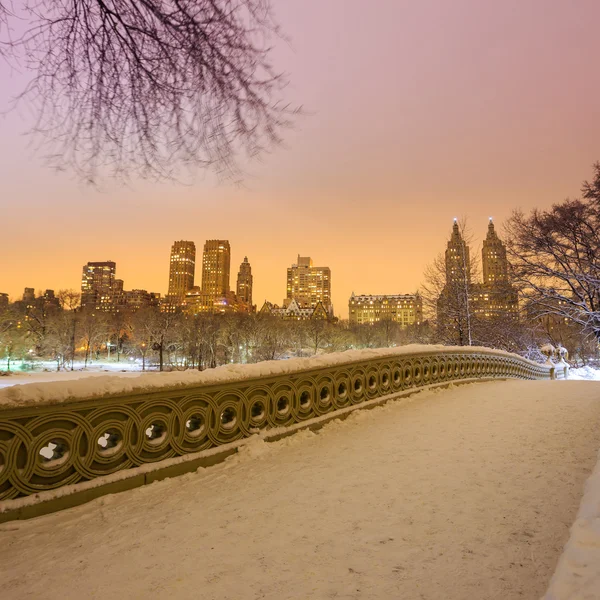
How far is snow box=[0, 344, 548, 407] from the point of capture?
327 cm

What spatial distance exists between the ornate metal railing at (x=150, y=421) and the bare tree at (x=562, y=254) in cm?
1646

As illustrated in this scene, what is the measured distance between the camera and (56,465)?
3.38 metres

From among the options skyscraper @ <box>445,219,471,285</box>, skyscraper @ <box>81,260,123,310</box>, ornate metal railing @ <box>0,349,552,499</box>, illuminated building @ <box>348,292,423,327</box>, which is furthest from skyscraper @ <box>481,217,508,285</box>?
skyscraper @ <box>81,260,123,310</box>

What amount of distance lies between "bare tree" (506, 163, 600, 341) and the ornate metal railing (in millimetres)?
16460

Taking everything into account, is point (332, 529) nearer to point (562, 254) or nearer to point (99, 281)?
point (562, 254)

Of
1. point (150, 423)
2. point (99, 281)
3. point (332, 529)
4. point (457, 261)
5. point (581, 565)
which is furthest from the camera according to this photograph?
point (99, 281)

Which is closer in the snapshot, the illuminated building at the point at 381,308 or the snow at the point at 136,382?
the snow at the point at 136,382

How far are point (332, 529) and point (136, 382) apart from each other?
96.0 inches

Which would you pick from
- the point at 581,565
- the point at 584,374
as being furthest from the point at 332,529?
the point at 584,374

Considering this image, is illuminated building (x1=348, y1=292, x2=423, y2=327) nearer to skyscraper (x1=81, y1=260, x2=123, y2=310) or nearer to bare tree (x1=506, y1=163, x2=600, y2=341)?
skyscraper (x1=81, y1=260, x2=123, y2=310)

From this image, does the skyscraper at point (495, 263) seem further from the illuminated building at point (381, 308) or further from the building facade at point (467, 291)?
the illuminated building at point (381, 308)

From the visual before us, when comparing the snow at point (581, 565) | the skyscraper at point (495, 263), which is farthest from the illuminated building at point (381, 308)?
the snow at point (581, 565)

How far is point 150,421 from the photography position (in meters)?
4.01

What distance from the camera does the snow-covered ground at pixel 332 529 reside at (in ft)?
7.51
